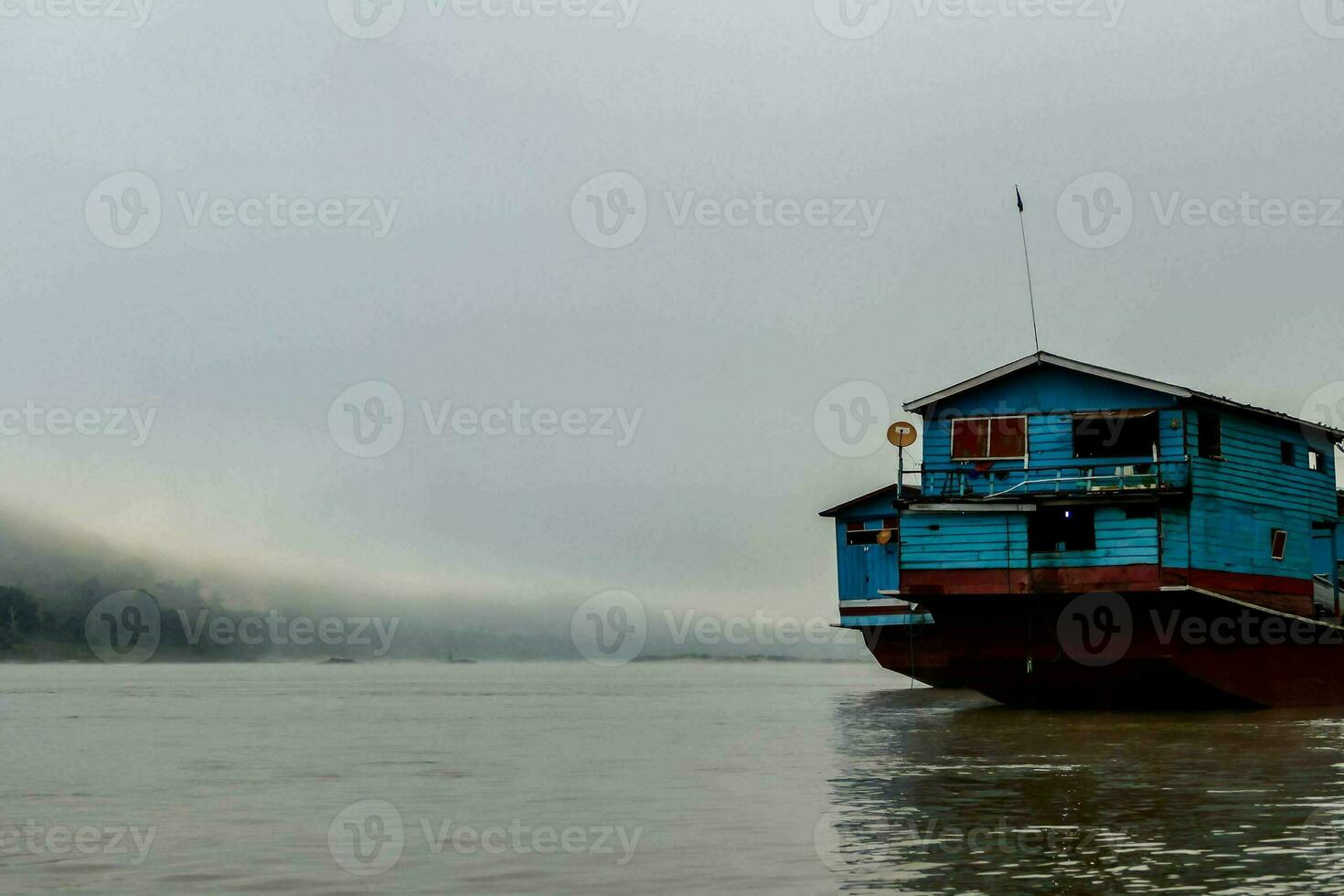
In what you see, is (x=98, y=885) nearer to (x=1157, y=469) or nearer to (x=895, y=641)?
(x=1157, y=469)

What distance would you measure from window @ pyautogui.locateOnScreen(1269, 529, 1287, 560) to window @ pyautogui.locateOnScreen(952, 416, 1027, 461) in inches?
272

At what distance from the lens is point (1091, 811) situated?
15156 mm

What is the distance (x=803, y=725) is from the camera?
32.9 meters

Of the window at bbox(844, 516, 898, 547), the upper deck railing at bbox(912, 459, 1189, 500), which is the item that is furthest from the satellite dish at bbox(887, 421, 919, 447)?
the window at bbox(844, 516, 898, 547)

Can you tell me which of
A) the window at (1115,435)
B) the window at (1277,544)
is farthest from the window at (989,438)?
the window at (1277,544)

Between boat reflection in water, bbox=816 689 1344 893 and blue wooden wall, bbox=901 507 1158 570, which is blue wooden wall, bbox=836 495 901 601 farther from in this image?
boat reflection in water, bbox=816 689 1344 893

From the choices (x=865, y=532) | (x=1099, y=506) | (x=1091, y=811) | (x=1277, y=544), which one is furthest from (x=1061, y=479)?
(x=1091, y=811)

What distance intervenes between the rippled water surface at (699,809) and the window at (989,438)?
6.08 meters

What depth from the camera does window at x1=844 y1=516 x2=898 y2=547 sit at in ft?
146

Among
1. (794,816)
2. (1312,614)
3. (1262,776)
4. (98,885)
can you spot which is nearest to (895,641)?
(1312,614)

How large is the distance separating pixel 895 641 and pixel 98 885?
35410 millimetres

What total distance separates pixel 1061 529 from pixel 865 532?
1361 cm

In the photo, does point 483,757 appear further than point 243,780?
Yes

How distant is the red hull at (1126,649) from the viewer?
31.7 metres
